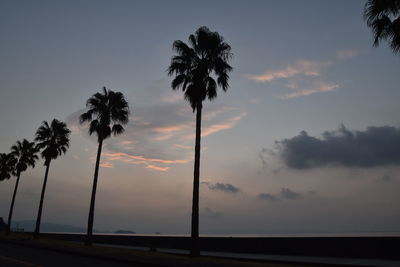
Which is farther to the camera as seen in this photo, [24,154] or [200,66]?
[24,154]

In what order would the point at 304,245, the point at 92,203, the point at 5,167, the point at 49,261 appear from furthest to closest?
1. the point at 5,167
2. the point at 92,203
3. the point at 304,245
4. the point at 49,261

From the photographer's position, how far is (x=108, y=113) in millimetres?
34344

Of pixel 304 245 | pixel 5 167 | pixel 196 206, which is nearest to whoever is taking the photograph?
pixel 304 245

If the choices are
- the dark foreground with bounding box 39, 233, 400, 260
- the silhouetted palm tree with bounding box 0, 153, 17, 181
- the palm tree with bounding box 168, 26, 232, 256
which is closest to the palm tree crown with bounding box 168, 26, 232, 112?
the palm tree with bounding box 168, 26, 232, 256

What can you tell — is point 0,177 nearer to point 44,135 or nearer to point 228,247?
point 44,135

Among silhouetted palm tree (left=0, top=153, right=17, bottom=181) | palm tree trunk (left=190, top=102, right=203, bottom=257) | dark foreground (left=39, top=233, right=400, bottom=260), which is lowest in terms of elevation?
dark foreground (left=39, top=233, right=400, bottom=260)

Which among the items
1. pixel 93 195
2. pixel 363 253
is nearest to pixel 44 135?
pixel 93 195

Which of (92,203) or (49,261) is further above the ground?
(92,203)

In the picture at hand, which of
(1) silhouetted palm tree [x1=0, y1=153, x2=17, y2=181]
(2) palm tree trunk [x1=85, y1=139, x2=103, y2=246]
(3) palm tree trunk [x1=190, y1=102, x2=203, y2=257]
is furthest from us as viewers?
(1) silhouetted palm tree [x1=0, y1=153, x2=17, y2=181]

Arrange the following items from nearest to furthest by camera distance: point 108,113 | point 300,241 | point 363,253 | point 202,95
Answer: point 363,253
point 300,241
point 202,95
point 108,113

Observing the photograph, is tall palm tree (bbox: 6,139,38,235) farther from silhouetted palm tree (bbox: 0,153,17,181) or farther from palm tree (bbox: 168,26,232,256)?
palm tree (bbox: 168,26,232,256)

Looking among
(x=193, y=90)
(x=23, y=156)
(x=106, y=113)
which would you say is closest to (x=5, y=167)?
(x=23, y=156)

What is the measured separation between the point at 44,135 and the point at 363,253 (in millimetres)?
41766

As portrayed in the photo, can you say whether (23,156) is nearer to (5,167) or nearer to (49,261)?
(5,167)
